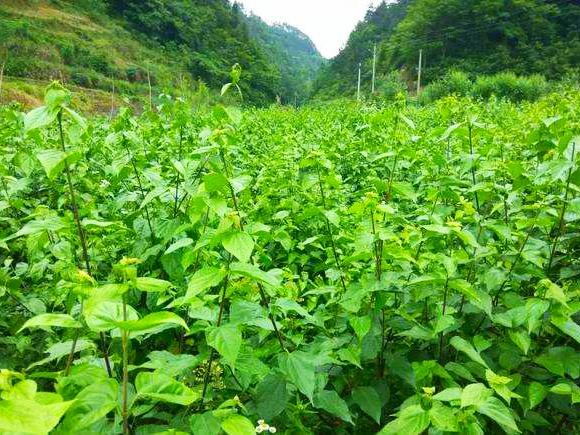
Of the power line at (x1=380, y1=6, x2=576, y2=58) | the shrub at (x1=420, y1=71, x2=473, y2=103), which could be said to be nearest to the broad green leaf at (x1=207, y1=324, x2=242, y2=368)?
the shrub at (x1=420, y1=71, x2=473, y2=103)

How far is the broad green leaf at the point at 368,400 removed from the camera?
5.73 feet

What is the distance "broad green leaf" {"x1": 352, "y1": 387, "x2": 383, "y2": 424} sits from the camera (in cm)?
175

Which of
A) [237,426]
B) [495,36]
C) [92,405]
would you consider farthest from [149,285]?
[495,36]

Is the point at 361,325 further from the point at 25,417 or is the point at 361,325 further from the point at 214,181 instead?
the point at 25,417

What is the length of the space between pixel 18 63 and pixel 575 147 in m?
38.5

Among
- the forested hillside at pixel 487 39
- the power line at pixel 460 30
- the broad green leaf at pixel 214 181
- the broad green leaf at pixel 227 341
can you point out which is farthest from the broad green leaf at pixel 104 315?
the power line at pixel 460 30

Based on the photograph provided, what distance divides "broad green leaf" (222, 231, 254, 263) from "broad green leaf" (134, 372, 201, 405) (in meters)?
0.39

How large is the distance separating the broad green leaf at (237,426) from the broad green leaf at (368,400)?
0.70 m

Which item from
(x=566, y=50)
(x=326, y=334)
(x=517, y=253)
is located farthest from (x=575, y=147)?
(x=566, y=50)

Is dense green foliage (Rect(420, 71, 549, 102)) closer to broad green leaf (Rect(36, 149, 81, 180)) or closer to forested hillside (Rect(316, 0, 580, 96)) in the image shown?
forested hillside (Rect(316, 0, 580, 96))

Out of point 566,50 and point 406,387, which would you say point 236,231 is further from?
point 566,50

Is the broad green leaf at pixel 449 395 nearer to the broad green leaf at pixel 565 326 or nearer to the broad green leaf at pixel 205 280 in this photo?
the broad green leaf at pixel 565 326

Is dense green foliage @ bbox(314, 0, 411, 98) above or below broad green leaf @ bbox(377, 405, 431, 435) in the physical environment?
above

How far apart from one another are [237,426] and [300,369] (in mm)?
368
